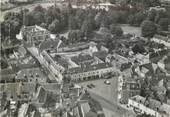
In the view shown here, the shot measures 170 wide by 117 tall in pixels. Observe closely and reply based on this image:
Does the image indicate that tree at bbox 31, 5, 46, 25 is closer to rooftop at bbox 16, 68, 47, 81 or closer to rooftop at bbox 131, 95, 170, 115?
rooftop at bbox 16, 68, 47, 81

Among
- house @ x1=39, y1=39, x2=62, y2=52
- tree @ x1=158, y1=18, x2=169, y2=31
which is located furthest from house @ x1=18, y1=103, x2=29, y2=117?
tree @ x1=158, y1=18, x2=169, y2=31

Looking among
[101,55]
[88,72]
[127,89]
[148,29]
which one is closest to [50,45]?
[101,55]

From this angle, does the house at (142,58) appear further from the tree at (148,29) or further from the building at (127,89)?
the tree at (148,29)

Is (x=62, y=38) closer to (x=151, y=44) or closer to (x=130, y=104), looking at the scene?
(x=151, y=44)

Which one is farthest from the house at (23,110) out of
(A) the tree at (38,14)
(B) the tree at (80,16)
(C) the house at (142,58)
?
(A) the tree at (38,14)

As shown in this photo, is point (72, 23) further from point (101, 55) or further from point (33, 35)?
point (101, 55)

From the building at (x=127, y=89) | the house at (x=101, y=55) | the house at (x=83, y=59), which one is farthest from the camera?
the house at (x=101, y=55)
